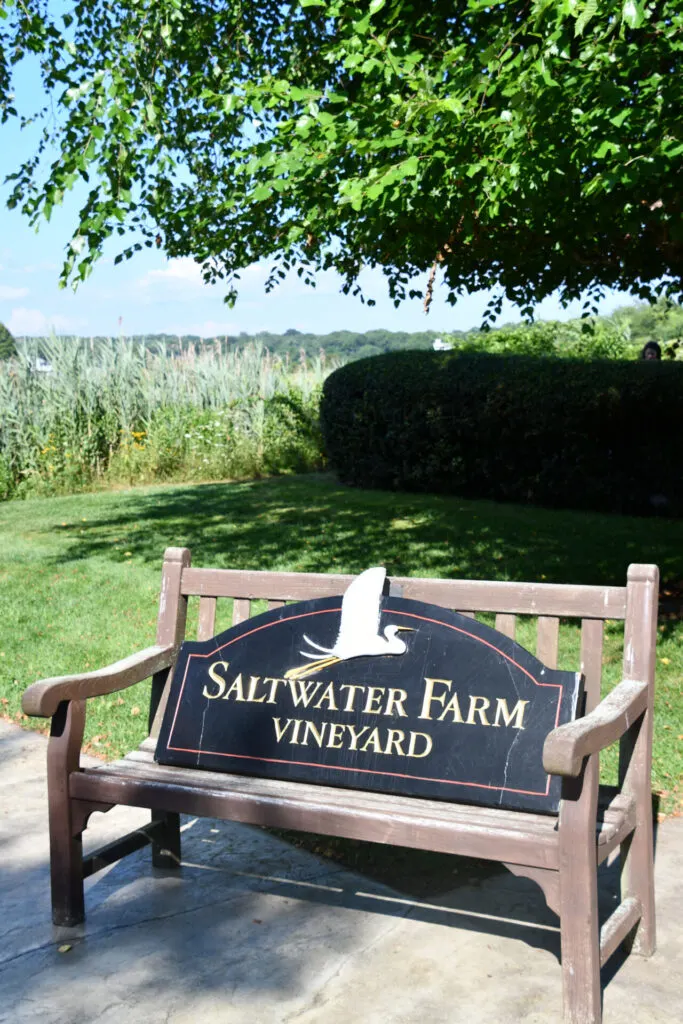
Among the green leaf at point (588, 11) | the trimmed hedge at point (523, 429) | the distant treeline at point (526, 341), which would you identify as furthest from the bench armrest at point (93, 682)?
the trimmed hedge at point (523, 429)

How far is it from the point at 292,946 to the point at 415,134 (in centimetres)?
405

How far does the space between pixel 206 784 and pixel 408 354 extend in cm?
1125

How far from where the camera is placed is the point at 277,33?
9.20m

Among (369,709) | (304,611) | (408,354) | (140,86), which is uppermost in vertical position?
(140,86)

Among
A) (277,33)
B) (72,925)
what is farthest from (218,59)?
(72,925)

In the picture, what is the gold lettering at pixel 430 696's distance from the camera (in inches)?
118

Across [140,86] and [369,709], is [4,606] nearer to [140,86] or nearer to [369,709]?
[140,86]

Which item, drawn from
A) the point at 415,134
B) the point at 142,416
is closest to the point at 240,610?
the point at 415,134

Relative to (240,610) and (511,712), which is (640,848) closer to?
(511,712)

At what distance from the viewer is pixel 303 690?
3176mm

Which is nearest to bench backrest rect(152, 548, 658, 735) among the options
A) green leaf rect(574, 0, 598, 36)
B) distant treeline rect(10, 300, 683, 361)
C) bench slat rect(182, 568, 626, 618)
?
bench slat rect(182, 568, 626, 618)

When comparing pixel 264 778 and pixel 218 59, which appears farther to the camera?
pixel 218 59

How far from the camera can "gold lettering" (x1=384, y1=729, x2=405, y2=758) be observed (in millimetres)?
2986

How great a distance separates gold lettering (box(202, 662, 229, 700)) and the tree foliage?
9.21ft
